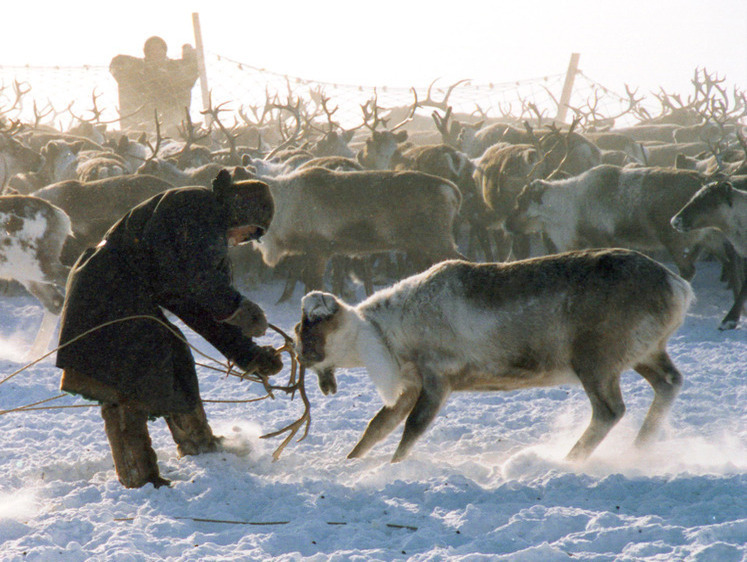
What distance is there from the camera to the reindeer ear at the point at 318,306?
347cm

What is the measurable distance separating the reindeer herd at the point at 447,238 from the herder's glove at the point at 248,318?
435 mm

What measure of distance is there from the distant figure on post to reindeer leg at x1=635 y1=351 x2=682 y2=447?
49.9 ft

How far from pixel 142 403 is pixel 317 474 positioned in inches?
31.5

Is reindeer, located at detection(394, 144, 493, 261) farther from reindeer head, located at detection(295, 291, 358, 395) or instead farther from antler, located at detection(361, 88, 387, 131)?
reindeer head, located at detection(295, 291, 358, 395)

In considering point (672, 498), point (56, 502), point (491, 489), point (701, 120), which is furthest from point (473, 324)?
point (701, 120)

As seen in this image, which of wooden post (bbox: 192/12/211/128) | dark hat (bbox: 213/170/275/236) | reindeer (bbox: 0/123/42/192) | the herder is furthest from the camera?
wooden post (bbox: 192/12/211/128)

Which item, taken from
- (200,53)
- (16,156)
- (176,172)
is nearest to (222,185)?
(176,172)

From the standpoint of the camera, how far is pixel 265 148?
40.0 feet

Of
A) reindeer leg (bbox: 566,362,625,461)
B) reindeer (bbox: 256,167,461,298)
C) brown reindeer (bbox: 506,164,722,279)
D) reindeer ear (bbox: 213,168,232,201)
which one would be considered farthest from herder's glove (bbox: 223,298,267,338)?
brown reindeer (bbox: 506,164,722,279)

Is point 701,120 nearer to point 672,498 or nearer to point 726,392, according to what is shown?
point 726,392

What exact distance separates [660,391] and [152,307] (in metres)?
2.23

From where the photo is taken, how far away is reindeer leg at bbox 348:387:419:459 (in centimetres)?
361

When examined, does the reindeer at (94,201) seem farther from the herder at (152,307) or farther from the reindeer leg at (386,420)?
the reindeer leg at (386,420)

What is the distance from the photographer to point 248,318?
10.0 feet
